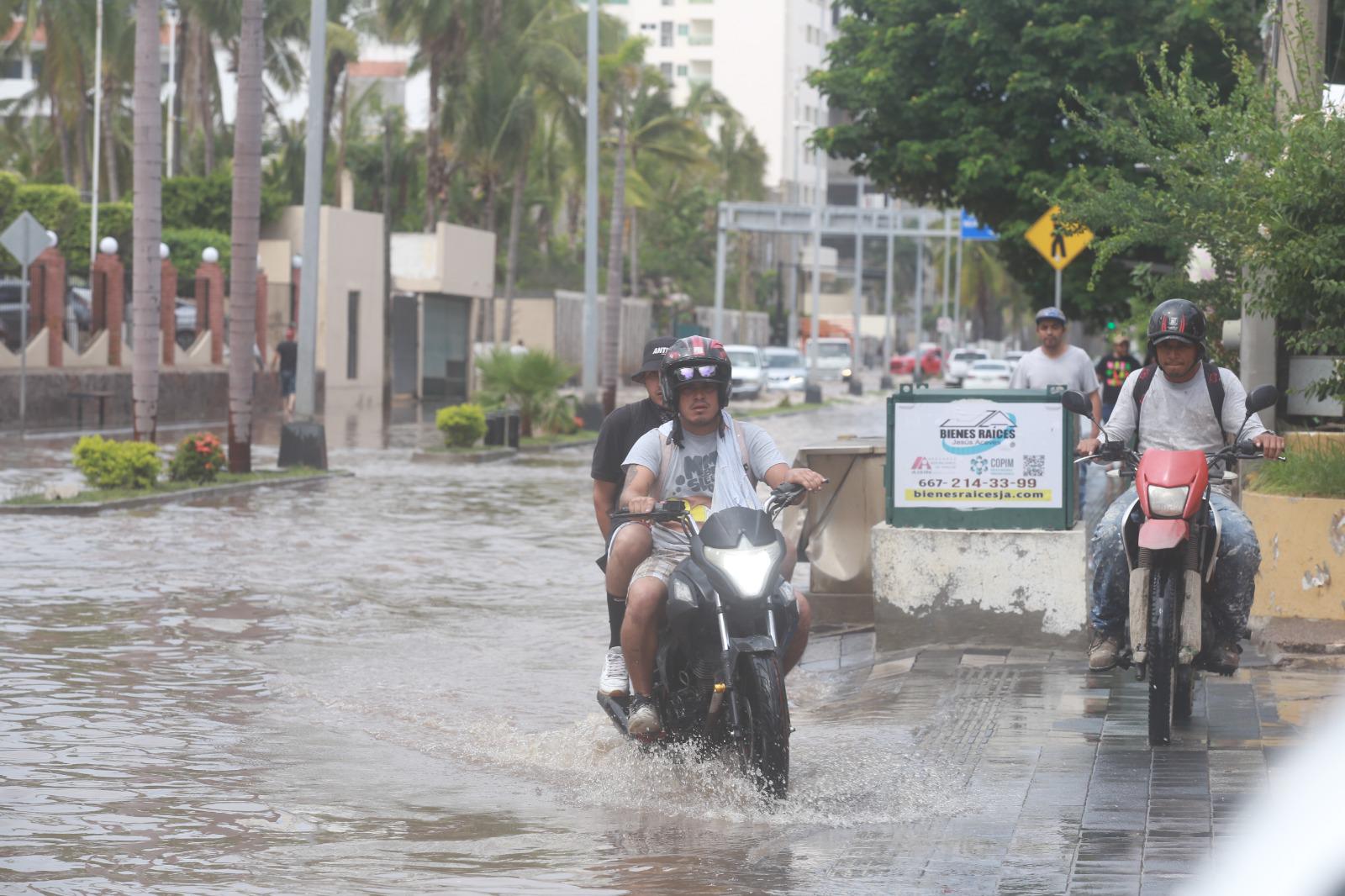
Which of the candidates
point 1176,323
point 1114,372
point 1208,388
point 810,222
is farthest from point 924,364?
point 1176,323

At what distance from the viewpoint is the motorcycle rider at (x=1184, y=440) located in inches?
319

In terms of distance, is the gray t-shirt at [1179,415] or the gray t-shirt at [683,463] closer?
the gray t-shirt at [683,463]

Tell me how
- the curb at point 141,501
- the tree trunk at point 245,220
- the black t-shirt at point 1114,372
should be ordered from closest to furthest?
the curb at point 141,501 → the black t-shirt at point 1114,372 → the tree trunk at point 245,220

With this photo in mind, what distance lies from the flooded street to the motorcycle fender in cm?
80

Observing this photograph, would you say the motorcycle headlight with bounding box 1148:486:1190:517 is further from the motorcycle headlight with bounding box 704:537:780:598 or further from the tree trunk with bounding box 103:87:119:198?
the tree trunk with bounding box 103:87:119:198

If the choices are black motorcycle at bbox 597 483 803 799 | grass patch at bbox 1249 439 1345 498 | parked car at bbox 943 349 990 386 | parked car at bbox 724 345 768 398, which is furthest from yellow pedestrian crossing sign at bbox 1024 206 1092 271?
parked car at bbox 943 349 990 386

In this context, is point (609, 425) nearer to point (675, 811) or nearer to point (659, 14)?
point (675, 811)

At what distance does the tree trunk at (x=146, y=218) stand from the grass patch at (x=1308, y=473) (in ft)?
48.0

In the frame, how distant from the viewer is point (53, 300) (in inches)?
1384

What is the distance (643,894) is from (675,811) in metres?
1.19

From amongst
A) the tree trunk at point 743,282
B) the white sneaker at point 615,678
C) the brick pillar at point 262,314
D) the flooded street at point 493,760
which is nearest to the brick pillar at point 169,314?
the brick pillar at point 262,314

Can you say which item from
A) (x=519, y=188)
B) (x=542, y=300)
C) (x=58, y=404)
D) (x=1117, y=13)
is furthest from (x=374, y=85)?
(x=1117, y=13)

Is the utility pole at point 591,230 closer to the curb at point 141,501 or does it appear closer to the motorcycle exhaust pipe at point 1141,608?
the curb at point 141,501

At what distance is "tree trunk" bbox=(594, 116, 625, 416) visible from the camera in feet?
135
